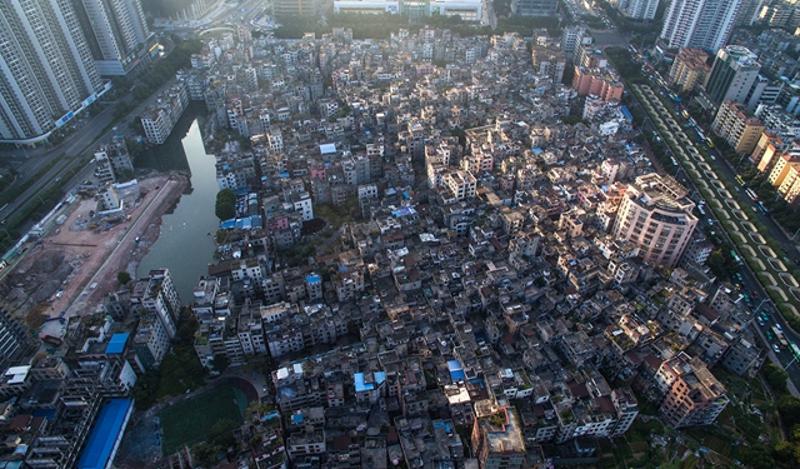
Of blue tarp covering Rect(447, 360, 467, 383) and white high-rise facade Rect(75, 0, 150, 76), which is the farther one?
white high-rise facade Rect(75, 0, 150, 76)

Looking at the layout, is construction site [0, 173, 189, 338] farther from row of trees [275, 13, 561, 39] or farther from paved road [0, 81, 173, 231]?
row of trees [275, 13, 561, 39]

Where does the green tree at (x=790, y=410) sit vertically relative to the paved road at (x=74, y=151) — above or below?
above

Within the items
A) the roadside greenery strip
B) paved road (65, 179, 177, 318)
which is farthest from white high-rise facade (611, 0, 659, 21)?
paved road (65, 179, 177, 318)

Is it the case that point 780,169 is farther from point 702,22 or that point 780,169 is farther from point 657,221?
point 702,22

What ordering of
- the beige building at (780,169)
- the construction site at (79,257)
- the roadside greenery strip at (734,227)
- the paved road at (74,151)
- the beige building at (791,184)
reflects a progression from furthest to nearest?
the paved road at (74,151), the beige building at (780,169), the beige building at (791,184), the construction site at (79,257), the roadside greenery strip at (734,227)

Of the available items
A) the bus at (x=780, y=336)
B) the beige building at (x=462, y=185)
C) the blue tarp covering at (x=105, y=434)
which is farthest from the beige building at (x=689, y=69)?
the blue tarp covering at (x=105, y=434)

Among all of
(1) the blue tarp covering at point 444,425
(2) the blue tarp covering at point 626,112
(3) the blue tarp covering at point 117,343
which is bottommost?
(1) the blue tarp covering at point 444,425

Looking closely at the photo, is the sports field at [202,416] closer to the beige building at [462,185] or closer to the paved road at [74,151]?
the beige building at [462,185]
